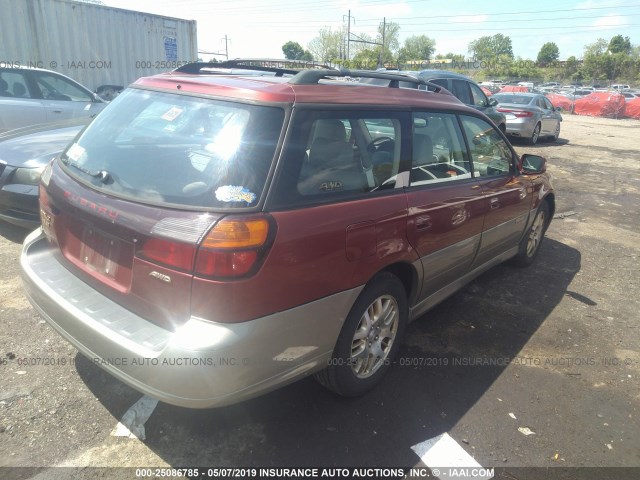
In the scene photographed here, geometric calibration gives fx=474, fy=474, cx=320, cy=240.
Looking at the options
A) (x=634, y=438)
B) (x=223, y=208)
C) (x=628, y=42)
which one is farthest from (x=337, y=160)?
(x=628, y=42)

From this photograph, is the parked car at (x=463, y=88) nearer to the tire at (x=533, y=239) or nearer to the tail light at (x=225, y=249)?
the tire at (x=533, y=239)

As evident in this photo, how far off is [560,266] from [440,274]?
2.63 m

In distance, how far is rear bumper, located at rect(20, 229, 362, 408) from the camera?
1.93 m

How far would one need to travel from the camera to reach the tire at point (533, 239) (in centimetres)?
476

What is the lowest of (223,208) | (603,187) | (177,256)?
(603,187)

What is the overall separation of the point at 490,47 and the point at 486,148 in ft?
420

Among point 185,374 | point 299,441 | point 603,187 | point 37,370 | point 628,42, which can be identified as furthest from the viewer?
point 628,42

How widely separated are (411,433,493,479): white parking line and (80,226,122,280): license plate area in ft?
5.76

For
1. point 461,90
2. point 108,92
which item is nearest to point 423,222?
point 108,92

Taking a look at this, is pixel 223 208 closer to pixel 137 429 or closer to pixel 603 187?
pixel 137 429

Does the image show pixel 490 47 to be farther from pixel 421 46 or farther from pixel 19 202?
pixel 19 202

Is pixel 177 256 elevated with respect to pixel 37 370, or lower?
elevated

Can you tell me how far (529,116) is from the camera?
1412cm

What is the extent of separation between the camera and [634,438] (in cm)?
265
